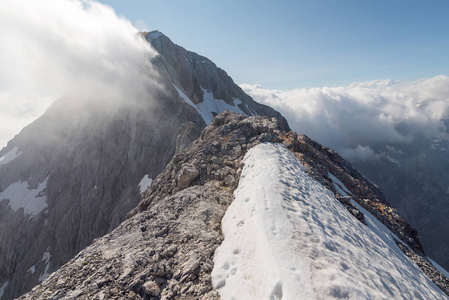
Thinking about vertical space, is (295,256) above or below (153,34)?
below

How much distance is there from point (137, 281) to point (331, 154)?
33808mm

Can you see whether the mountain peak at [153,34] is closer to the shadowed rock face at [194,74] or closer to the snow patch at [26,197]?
the shadowed rock face at [194,74]

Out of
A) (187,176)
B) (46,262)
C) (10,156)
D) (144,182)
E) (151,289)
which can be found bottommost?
(46,262)

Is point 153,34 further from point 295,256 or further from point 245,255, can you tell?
point 295,256

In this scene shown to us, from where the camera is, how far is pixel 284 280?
5.97 meters

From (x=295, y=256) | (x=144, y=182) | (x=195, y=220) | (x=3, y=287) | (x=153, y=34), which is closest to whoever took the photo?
(x=295, y=256)

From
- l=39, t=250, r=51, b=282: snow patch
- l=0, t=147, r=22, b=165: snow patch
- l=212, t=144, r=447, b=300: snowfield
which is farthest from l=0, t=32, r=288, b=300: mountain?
l=212, t=144, r=447, b=300: snowfield

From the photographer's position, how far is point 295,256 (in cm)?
684

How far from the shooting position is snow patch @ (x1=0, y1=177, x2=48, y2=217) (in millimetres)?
57019

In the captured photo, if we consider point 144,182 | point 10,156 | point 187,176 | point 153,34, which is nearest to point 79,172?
point 144,182

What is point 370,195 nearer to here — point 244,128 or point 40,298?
point 244,128

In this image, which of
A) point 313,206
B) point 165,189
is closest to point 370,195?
point 313,206

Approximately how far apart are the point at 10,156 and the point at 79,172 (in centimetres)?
3751

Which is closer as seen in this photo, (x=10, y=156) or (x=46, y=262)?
(x=46, y=262)
